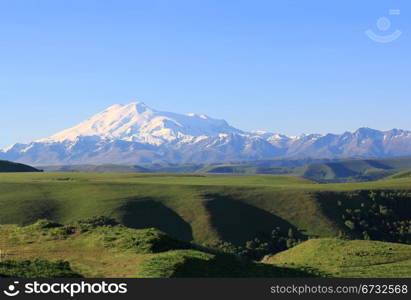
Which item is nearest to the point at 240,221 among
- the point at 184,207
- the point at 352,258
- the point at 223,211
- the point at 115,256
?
the point at 223,211

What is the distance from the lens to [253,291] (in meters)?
31.5

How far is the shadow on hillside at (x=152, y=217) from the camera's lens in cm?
13525

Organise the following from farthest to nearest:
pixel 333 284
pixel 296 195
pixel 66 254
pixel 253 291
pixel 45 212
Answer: pixel 296 195
pixel 45 212
pixel 66 254
pixel 333 284
pixel 253 291

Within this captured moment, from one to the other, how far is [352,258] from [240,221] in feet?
287

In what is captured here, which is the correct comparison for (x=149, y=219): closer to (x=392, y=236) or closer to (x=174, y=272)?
(x=392, y=236)

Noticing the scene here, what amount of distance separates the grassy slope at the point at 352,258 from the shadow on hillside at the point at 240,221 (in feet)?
209

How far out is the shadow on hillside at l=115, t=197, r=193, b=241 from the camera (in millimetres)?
135250

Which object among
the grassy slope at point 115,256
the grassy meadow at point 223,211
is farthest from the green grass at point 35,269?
the grassy meadow at point 223,211

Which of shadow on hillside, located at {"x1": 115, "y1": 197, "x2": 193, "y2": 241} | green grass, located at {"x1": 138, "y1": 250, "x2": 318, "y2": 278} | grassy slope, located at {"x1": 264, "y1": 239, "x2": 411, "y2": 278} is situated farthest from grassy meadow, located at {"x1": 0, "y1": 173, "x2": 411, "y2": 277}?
green grass, located at {"x1": 138, "y1": 250, "x2": 318, "y2": 278}

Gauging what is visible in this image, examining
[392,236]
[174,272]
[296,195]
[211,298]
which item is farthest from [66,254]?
[296,195]

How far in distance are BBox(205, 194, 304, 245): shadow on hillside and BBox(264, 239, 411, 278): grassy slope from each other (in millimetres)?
63793

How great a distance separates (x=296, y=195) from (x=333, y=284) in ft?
436

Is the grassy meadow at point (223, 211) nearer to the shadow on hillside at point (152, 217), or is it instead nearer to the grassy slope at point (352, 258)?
A: the shadow on hillside at point (152, 217)

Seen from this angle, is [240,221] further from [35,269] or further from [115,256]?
[35,269]
